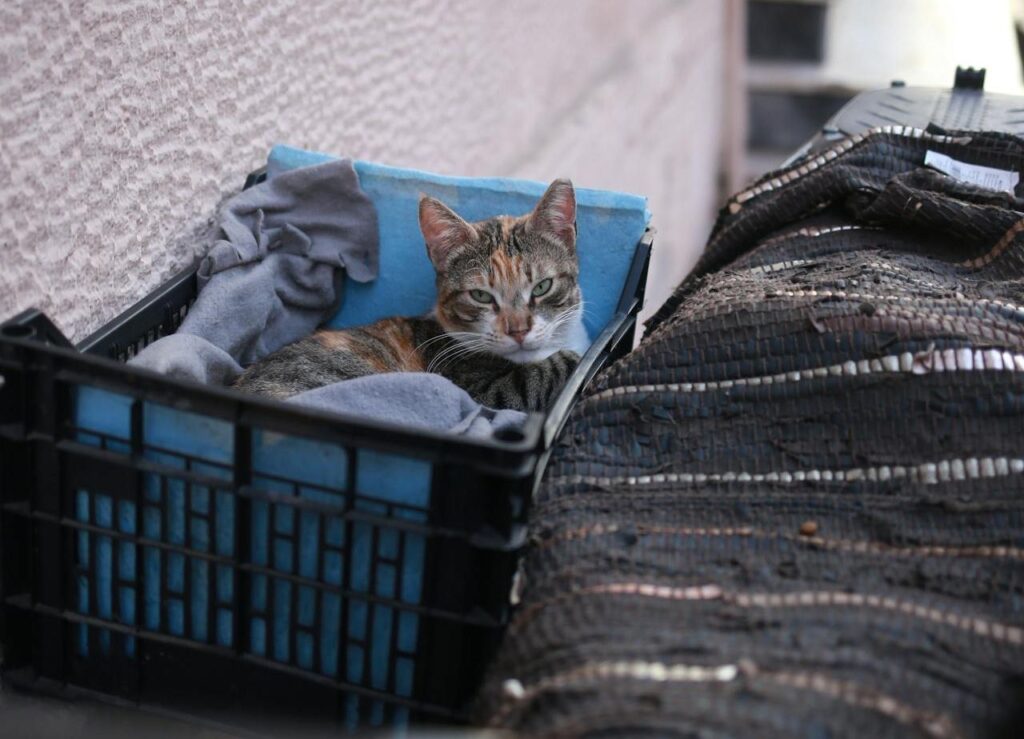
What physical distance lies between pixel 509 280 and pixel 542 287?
0.20ft

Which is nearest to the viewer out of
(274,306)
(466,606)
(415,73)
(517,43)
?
(466,606)

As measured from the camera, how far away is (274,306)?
1.74 metres

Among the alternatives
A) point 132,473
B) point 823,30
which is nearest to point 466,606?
point 132,473

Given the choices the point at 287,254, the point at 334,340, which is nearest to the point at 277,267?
the point at 287,254

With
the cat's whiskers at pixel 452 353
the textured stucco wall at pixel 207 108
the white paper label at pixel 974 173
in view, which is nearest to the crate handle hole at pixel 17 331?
the textured stucco wall at pixel 207 108

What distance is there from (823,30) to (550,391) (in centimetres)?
508

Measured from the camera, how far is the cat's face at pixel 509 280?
1828mm

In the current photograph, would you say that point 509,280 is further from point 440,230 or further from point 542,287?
point 440,230

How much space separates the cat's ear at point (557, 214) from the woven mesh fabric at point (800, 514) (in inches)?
11.2

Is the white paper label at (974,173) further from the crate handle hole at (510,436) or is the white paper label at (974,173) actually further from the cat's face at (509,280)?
the crate handle hole at (510,436)

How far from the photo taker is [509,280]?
1.96 metres

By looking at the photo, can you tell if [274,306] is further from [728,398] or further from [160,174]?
[728,398]

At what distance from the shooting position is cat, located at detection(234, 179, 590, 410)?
1.77 m

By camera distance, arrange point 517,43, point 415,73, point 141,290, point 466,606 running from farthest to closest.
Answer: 1. point 517,43
2. point 415,73
3. point 141,290
4. point 466,606
